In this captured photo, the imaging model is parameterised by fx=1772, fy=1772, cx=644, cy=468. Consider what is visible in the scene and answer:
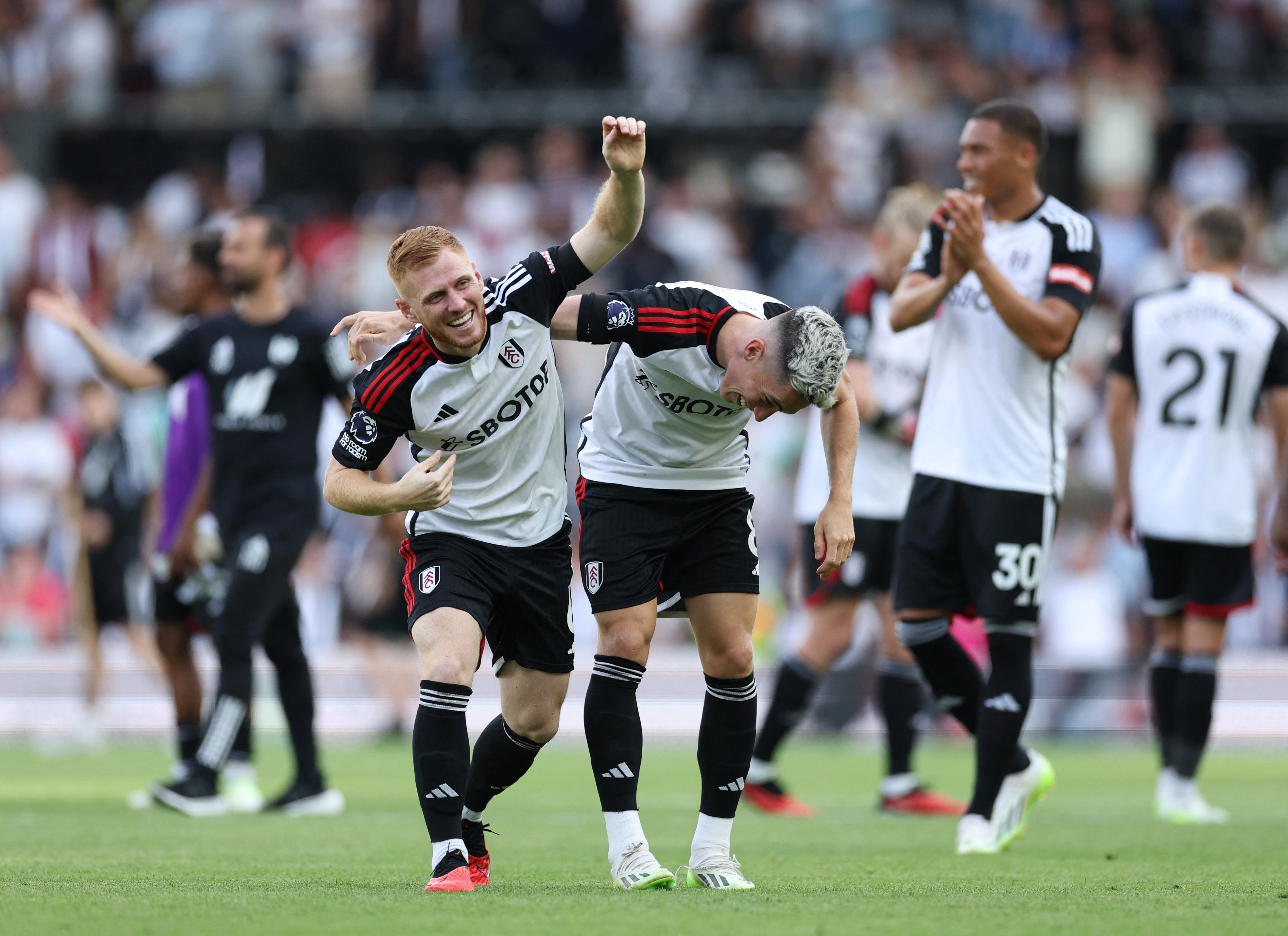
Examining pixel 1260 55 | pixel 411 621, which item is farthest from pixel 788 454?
pixel 411 621

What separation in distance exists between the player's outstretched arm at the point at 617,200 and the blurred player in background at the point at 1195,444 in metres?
3.71

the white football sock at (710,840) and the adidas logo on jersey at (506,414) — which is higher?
the adidas logo on jersey at (506,414)

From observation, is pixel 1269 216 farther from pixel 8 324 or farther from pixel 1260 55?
pixel 8 324

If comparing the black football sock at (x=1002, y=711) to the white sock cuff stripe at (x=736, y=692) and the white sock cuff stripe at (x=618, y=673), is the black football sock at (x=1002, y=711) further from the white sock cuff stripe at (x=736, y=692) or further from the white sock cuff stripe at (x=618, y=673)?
the white sock cuff stripe at (x=618, y=673)

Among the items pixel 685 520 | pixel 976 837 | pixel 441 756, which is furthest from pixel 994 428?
pixel 441 756

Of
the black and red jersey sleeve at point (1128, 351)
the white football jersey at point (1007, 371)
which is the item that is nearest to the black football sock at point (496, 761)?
the white football jersey at point (1007, 371)

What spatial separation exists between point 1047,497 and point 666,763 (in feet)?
18.2

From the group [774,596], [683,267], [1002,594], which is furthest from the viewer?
[683,267]

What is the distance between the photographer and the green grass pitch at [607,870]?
4289 mm

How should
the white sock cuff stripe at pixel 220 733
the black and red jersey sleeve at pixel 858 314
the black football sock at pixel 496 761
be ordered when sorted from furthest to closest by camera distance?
the black and red jersey sleeve at pixel 858 314
the white sock cuff stripe at pixel 220 733
the black football sock at pixel 496 761

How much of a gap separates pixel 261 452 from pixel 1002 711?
377 cm

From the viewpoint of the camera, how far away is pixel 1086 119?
675 inches

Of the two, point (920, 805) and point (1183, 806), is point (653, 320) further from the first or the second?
point (1183, 806)

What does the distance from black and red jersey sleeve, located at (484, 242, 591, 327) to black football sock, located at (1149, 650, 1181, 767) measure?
414 centimetres
